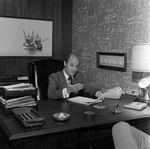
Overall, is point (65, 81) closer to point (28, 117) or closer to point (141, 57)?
point (141, 57)

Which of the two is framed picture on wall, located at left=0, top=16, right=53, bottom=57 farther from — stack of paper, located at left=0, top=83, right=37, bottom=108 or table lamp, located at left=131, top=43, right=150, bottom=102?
table lamp, located at left=131, top=43, right=150, bottom=102

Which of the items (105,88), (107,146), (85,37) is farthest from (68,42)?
(107,146)

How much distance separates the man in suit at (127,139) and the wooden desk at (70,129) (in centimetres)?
44

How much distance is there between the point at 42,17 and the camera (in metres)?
4.43

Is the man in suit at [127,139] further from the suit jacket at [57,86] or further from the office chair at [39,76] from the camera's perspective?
the office chair at [39,76]

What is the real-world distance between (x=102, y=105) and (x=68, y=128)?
0.79m

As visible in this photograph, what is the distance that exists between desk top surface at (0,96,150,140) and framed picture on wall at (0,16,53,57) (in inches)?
79.0

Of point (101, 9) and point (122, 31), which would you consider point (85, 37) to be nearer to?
point (101, 9)

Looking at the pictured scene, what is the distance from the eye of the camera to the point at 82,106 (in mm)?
2352

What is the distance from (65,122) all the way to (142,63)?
1127mm

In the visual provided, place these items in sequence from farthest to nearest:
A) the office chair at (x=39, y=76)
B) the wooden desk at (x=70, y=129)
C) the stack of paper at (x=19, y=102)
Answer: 1. the office chair at (x=39, y=76)
2. the stack of paper at (x=19, y=102)
3. the wooden desk at (x=70, y=129)

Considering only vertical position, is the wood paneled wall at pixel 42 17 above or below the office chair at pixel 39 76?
above

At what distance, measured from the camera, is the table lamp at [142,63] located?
95.7 inches

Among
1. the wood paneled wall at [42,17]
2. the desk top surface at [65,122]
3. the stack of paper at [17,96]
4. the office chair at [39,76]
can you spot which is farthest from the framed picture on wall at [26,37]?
the stack of paper at [17,96]
